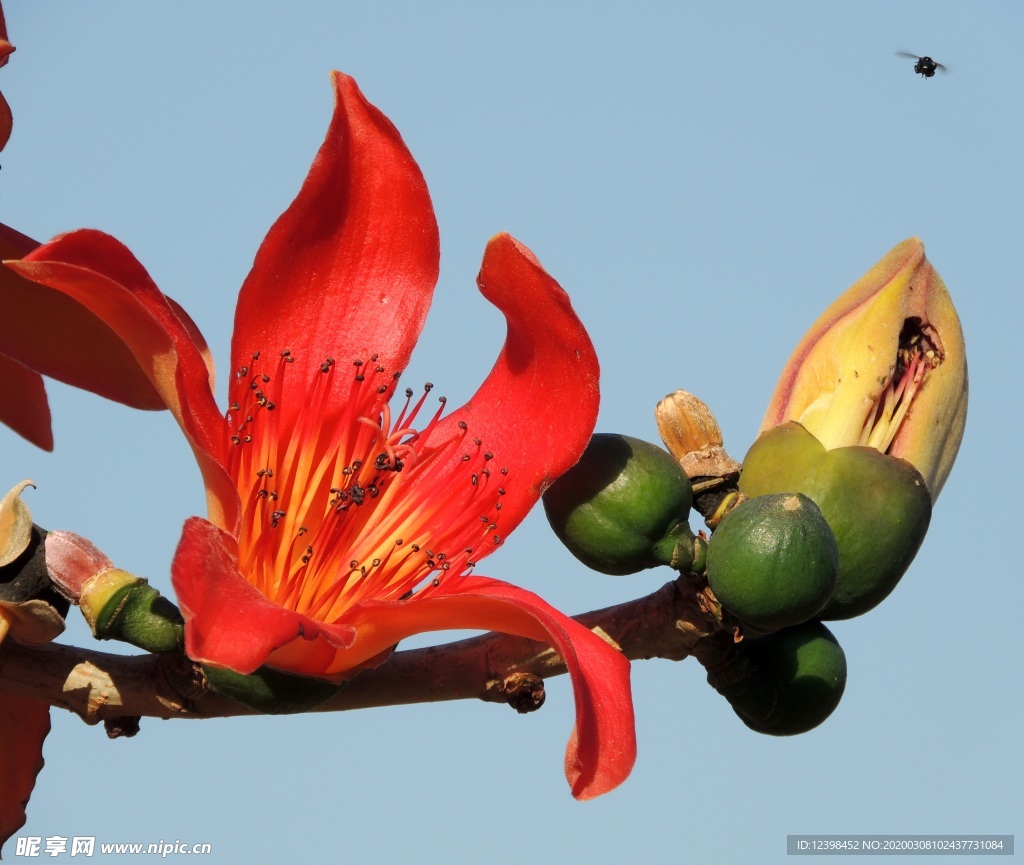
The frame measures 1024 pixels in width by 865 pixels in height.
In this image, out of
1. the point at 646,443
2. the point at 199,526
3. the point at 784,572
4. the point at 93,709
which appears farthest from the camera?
the point at 646,443

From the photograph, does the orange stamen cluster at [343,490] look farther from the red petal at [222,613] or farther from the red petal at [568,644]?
the red petal at [222,613]

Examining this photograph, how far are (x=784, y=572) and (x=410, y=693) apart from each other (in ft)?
1.54

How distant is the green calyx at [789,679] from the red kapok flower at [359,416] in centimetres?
35

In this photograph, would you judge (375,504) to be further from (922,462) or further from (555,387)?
(922,462)

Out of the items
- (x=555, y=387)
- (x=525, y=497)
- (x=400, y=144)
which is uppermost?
(x=400, y=144)

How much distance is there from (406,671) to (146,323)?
20.1 inches

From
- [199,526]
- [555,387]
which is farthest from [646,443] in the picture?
[199,526]

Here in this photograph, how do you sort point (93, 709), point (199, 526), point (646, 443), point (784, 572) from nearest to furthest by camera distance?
point (199, 526) < point (784, 572) < point (93, 709) < point (646, 443)

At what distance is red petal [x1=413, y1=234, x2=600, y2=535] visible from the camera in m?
1.65

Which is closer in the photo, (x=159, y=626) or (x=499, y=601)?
(x=499, y=601)

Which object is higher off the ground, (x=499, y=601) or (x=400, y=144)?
(x=400, y=144)

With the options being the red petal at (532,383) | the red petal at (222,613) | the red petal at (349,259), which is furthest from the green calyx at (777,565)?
the red petal at (349,259)

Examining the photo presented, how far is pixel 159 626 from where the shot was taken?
1.57 meters

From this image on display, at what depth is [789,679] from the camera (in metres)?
1.74
